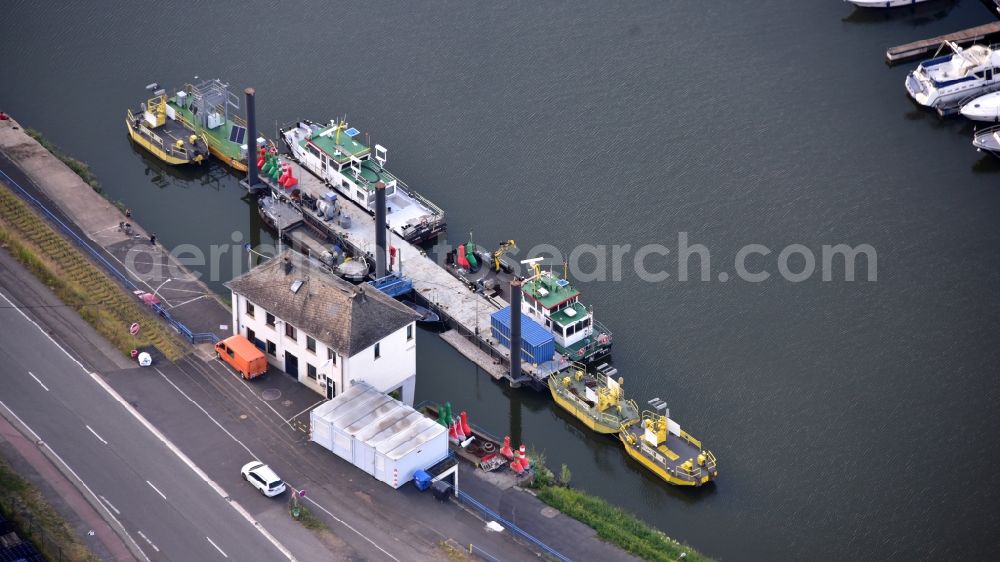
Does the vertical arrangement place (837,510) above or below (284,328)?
below

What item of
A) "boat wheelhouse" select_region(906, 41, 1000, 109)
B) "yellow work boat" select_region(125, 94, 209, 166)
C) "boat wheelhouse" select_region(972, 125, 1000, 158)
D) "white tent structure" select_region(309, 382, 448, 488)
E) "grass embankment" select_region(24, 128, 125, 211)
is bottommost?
"white tent structure" select_region(309, 382, 448, 488)

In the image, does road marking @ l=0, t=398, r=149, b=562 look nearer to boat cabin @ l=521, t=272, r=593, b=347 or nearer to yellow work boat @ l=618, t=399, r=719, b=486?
yellow work boat @ l=618, t=399, r=719, b=486

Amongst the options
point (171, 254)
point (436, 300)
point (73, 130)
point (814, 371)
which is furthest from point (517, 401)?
point (73, 130)

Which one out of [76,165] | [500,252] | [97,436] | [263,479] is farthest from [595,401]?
[76,165]

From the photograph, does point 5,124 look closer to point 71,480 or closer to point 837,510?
point 71,480

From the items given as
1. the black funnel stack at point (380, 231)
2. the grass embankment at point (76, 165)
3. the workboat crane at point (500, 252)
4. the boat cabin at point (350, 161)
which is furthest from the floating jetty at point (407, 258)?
the grass embankment at point (76, 165)

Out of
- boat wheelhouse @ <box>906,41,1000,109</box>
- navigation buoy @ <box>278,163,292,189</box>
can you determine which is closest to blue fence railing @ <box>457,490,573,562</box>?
navigation buoy @ <box>278,163,292,189</box>

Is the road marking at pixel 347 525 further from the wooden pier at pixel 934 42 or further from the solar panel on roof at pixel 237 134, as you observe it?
the wooden pier at pixel 934 42

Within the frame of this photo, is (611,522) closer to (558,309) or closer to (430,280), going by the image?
(558,309)
